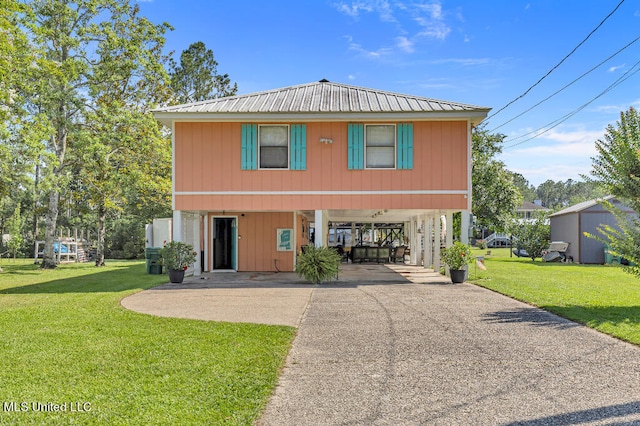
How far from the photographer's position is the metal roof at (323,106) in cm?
1334

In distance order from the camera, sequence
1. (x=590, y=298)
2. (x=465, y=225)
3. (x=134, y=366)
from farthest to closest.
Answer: (x=465, y=225) < (x=590, y=298) < (x=134, y=366)

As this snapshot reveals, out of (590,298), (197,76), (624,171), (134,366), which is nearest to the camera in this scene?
(134,366)

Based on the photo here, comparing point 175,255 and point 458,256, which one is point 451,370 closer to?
point 458,256

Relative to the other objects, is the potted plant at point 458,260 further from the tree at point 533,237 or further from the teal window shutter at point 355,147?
the tree at point 533,237

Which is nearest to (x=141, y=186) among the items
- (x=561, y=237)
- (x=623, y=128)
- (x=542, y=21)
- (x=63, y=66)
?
(x=63, y=66)

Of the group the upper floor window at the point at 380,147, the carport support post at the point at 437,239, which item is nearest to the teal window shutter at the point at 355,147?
the upper floor window at the point at 380,147

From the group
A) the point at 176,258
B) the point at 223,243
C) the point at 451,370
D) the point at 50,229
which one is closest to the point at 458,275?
the point at 176,258

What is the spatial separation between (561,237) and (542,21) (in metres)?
15.5

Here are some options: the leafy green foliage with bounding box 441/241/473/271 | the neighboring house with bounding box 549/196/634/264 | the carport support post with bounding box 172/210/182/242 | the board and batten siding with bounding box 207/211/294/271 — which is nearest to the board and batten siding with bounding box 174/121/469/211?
the carport support post with bounding box 172/210/182/242

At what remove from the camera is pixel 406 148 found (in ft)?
45.2

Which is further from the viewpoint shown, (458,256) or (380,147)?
(380,147)

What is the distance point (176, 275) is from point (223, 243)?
159 inches

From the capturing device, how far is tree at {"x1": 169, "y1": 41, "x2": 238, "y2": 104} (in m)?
35.2

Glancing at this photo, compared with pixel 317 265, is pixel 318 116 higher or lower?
higher
